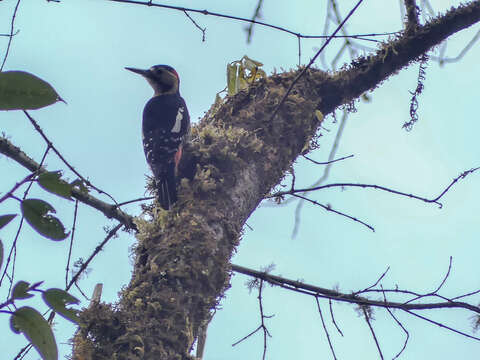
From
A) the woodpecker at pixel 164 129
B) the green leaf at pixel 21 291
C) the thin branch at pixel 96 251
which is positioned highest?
the woodpecker at pixel 164 129

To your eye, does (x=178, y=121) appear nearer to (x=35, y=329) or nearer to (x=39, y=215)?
(x=39, y=215)

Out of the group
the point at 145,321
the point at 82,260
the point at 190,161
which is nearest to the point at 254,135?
the point at 190,161

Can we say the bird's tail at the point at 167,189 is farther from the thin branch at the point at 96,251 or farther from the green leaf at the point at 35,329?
the green leaf at the point at 35,329

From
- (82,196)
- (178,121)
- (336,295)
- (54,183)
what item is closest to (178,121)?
(178,121)

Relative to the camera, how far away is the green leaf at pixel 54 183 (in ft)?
3.41

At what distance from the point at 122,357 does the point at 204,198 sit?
2.80 ft

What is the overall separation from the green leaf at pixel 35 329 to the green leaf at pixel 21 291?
1.5 inches

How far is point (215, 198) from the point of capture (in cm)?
246

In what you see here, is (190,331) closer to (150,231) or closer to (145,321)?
(145,321)

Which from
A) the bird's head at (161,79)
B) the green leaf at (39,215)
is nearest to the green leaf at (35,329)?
the green leaf at (39,215)

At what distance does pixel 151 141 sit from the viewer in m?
3.90

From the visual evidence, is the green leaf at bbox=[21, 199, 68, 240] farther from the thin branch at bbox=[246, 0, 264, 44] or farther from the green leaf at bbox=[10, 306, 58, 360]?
the thin branch at bbox=[246, 0, 264, 44]

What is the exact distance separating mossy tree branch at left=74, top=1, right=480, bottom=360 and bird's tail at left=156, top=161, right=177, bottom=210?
0.06 meters

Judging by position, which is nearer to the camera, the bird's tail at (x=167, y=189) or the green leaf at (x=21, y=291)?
the green leaf at (x=21, y=291)
